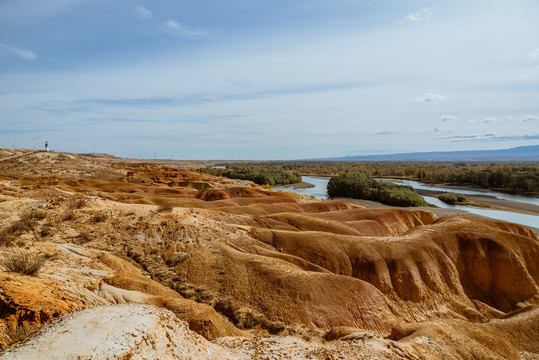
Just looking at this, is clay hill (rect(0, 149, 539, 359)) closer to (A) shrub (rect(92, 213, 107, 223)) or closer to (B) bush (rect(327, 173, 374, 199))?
(A) shrub (rect(92, 213, 107, 223))

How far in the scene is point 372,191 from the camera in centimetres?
7706

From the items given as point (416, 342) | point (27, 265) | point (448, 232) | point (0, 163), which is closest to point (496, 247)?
point (448, 232)

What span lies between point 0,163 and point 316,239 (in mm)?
72803

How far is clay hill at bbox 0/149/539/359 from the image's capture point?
7285 mm

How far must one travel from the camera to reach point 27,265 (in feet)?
30.6

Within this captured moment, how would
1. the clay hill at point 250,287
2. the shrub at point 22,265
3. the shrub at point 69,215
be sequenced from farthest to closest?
the shrub at point 69,215, the shrub at point 22,265, the clay hill at point 250,287

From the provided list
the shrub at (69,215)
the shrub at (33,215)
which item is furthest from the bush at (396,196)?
the shrub at (33,215)

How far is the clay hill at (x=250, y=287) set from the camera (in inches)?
287

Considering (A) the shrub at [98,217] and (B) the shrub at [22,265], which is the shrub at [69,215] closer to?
(A) the shrub at [98,217]

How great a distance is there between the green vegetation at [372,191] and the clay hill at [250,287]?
116ft

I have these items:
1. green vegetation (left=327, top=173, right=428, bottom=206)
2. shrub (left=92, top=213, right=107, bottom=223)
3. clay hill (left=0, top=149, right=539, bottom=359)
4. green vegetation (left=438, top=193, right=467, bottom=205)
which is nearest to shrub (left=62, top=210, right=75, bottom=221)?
clay hill (left=0, top=149, right=539, bottom=359)

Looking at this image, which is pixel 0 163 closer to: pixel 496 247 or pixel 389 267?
pixel 389 267

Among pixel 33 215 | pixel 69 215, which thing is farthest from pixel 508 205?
pixel 33 215

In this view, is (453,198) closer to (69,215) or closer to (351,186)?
(351,186)
